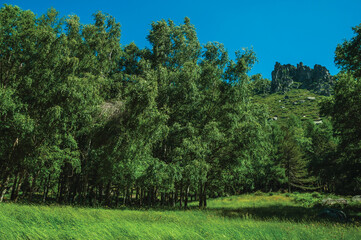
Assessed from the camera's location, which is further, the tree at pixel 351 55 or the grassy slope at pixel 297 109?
the grassy slope at pixel 297 109

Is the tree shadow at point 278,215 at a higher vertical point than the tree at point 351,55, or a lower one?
lower

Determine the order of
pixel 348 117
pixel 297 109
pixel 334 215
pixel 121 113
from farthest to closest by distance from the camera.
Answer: pixel 297 109 < pixel 121 113 < pixel 348 117 < pixel 334 215

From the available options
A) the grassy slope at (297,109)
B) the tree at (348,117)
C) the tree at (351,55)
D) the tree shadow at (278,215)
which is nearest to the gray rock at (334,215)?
the tree shadow at (278,215)

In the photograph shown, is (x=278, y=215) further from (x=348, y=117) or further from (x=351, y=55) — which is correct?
(x=351, y=55)

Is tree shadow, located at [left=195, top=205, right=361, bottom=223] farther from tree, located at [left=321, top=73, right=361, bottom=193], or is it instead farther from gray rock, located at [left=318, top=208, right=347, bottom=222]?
tree, located at [left=321, top=73, right=361, bottom=193]

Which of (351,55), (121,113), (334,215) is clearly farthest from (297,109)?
(121,113)

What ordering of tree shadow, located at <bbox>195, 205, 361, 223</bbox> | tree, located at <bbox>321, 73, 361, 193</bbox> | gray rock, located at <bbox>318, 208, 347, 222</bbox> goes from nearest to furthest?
1. tree shadow, located at <bbox>195, 205, 361, 223</bbox>
2. gray rock, located at <bbox>318, 208, 347, 222</bbox>
3. tree, located at <bbox>321, 73, 361, 193</bbox>

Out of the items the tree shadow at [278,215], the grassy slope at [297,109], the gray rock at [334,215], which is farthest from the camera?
the grassy slope at [297,109]

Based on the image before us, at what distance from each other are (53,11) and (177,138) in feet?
53.2

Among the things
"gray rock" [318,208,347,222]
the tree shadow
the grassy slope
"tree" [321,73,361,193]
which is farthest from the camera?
the grassy slope

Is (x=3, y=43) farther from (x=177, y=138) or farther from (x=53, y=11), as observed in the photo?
(x=177, y=138)

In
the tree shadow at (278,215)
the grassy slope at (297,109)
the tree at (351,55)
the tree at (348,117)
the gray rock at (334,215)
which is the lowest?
the tree shadow at (278,215)

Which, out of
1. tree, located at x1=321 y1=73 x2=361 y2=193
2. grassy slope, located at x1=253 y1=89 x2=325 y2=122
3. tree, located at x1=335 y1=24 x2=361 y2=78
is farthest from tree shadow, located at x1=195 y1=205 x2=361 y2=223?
grassy slope, located at x1=253 y1=89 x2=325 y2=122

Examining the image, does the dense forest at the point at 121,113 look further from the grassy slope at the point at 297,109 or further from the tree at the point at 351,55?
the grassy slope at the point at 297,109
